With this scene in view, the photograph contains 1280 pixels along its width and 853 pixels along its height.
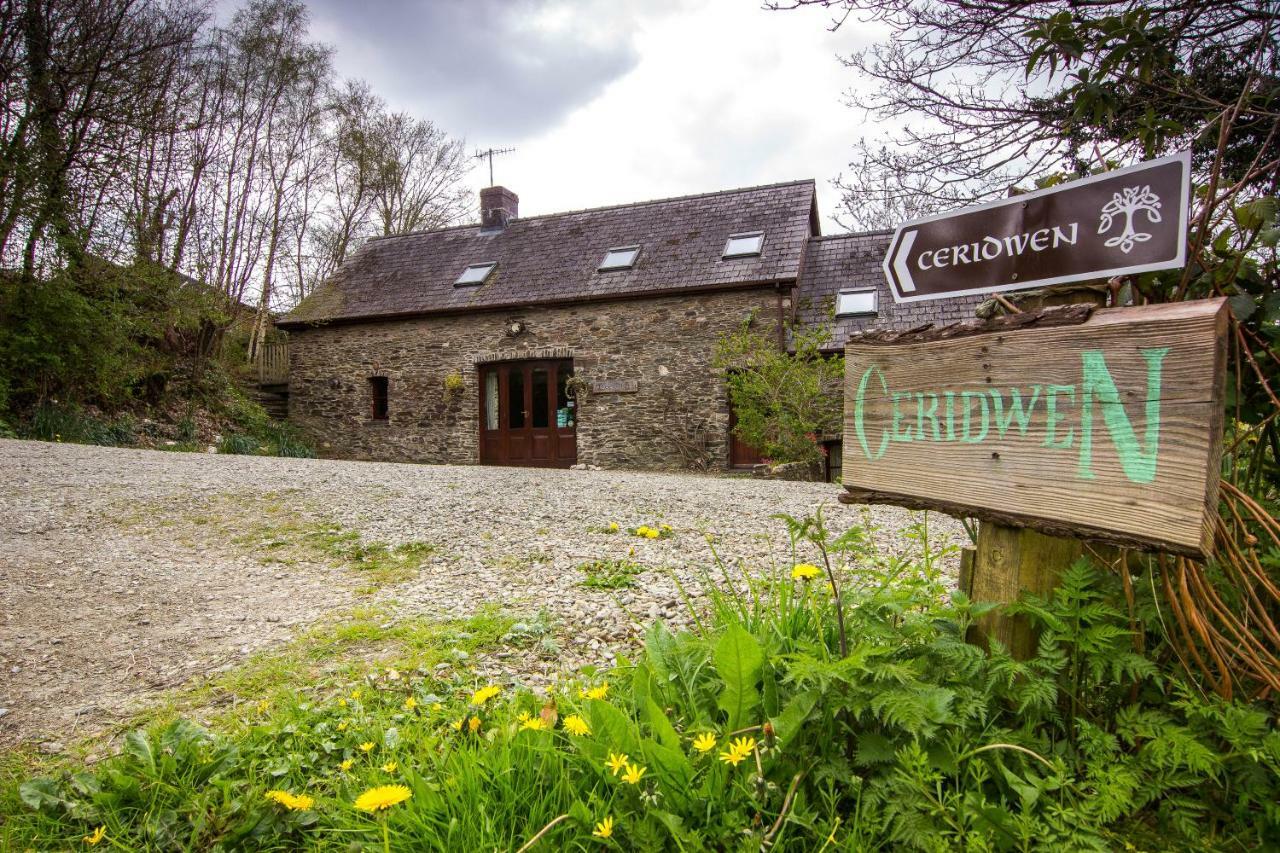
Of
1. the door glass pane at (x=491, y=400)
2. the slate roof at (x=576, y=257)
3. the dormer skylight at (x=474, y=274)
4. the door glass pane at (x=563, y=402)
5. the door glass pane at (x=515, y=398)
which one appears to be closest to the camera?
the slate roof at (x=576, y=257)

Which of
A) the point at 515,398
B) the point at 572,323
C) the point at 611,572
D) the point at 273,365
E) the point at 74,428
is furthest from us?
the point at 273,365

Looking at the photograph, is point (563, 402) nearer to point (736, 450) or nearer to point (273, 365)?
point (736, 450)

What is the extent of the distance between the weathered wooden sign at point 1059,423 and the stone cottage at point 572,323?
414 inches

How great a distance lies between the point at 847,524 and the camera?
4938 mm

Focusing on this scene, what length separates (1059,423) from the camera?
1358mm

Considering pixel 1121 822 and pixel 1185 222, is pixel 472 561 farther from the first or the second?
pixel 1185 222

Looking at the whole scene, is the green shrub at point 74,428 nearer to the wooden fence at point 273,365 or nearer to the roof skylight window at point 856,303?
the wooden fence at point 273,365

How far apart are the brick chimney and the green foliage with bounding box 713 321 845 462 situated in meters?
7.99

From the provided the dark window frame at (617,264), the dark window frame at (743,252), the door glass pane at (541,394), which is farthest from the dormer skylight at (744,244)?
the door glass pane at (541,394)

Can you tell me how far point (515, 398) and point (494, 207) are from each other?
207 inches

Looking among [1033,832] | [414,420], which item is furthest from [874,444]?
[414,420]

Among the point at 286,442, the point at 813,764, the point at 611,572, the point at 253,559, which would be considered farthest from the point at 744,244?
the point at 813,764

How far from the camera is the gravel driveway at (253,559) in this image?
2.57 m

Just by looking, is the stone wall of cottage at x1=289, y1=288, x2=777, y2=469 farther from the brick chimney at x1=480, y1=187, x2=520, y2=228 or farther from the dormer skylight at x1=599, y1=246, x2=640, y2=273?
the brick chimney at x1=480, y1=187, x2=520, y2=228
